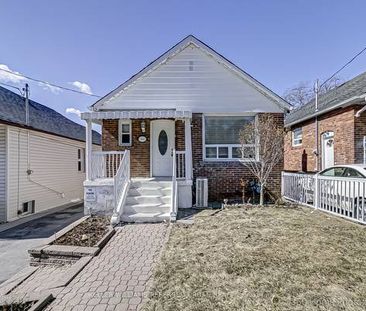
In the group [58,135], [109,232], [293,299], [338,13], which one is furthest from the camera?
[58,135]


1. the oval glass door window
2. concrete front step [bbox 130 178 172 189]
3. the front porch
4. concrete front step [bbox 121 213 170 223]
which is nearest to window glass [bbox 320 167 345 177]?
the front porch

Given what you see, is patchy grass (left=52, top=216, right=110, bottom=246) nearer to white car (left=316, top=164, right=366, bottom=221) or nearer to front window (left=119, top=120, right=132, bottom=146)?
front window (left=119, top=120, right=132, bottom=146)

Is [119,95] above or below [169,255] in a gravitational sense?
above

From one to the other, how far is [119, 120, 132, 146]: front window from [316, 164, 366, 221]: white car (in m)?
7.03

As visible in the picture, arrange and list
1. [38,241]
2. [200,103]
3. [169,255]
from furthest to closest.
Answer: [200,103] → [38,241] → [169,255]

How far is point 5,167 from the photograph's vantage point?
32.4 feet

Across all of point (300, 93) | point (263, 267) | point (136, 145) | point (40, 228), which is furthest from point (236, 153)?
point (300, 93)

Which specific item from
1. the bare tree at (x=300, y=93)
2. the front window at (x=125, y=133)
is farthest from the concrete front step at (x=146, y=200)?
the bare tree at (x=300, y=93)

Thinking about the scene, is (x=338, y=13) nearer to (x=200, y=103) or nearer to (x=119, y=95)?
(x=200, y=103)

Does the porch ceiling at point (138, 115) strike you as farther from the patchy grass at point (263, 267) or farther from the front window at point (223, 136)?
the patchy grass at point (263, 267)

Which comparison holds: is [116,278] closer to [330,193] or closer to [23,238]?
[23,238]

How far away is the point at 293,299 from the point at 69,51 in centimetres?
1505

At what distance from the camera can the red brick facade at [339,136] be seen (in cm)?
1060

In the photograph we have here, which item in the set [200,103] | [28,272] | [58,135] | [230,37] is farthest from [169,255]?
[230,37]
